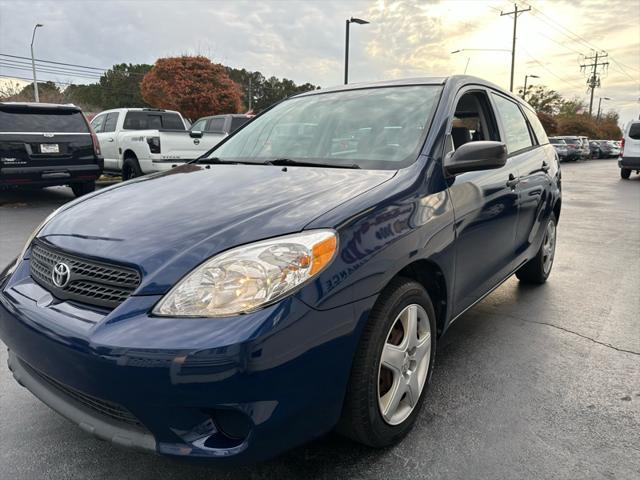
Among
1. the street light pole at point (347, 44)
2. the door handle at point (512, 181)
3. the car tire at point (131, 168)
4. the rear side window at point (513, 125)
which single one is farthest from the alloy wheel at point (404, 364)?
the street light pole at point (347, 44)

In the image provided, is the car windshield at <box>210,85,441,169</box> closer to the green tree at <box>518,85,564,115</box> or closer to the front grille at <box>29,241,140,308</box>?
the front grille at <box>29,241,140,308</box>

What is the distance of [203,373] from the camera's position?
5.00 feet

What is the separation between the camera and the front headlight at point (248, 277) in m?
1.64

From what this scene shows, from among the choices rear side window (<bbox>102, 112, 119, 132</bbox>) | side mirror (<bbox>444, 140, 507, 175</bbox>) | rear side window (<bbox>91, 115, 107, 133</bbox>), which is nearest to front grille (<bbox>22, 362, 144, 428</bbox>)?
side mirror (<bbox>444, 140, 507, 175</bbox>)

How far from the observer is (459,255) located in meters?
2.59

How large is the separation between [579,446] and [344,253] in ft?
4.77

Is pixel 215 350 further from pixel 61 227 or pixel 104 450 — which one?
pixel 61 227

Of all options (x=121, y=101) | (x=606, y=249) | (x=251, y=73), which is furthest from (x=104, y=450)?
(x=251, y=73)

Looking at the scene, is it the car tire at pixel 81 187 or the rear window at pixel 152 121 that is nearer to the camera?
the car tire at pixel 81 187

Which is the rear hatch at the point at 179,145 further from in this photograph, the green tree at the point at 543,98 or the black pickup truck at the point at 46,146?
the green tree at the point at 543,98

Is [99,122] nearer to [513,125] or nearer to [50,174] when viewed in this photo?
[50,174]

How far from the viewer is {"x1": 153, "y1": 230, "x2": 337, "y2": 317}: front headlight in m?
1.64

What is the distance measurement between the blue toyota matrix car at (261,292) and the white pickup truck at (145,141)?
651 centimetres

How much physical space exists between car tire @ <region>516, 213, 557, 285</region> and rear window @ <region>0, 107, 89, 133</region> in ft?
25.4
